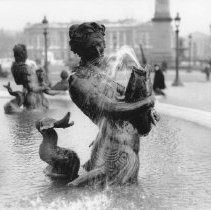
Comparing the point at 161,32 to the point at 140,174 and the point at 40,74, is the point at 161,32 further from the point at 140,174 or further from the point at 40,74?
the point at 140,174

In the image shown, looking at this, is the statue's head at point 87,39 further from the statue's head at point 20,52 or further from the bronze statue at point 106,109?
the statue's head at point 20,52

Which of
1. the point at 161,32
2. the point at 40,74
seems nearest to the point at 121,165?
the point at 40,74

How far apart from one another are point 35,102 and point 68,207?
8.75 meters

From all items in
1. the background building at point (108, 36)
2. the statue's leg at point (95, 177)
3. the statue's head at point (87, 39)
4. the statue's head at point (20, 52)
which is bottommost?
the background building at point (108, 36)

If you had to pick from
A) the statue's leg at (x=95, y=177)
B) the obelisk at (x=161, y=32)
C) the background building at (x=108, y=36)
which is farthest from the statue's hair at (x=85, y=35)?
the background building at (x=108, y=36)

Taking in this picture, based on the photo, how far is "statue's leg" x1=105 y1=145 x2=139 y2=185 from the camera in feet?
20.2

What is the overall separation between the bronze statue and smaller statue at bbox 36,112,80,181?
472 millimetres

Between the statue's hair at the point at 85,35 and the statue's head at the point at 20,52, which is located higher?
the statue's hair at the point at 85,35

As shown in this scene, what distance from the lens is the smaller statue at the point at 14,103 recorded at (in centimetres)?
1397

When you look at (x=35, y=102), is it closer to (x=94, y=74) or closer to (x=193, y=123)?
(x=193, y=123)

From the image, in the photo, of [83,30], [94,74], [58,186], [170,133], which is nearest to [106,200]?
[58,186]

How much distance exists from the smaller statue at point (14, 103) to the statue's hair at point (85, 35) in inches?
315

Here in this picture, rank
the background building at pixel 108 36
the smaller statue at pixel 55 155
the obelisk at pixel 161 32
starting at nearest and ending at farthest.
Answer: the smaller statue at pixel 55 155
the obelisk at pixel 161 32
the background building at pixel 108 36

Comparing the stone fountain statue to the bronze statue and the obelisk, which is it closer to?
the bronze statue
